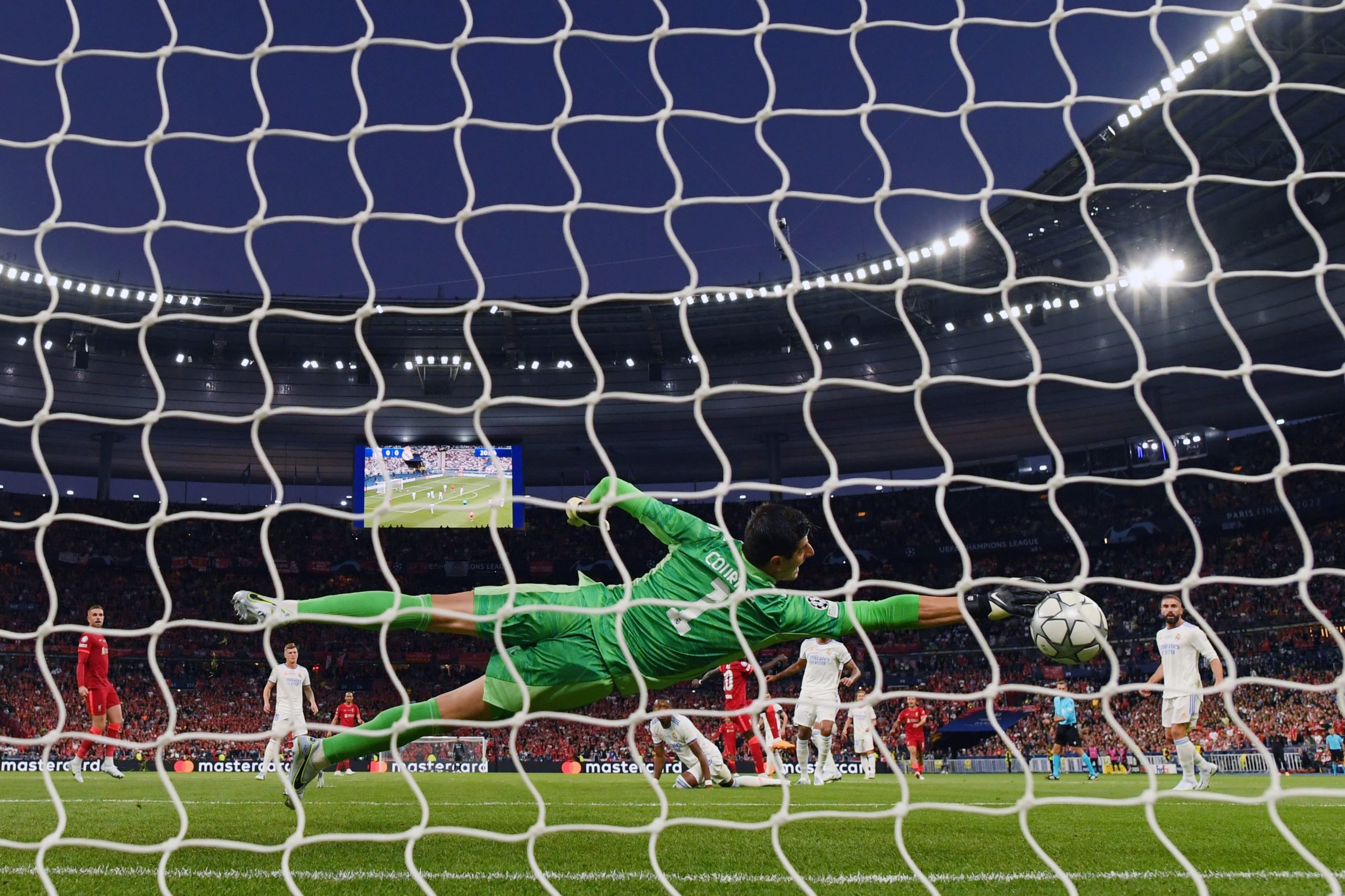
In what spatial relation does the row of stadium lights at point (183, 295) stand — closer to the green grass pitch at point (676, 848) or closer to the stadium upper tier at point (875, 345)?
the stadium upper tier at point (875, 345)

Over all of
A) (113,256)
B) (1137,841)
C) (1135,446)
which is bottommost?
(1137,841)

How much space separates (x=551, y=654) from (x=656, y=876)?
104cm

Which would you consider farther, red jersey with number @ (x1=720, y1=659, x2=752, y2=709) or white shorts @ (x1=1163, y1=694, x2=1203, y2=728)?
red jersey with number @ (x1=720, y1=659, x2=752, y2=709)

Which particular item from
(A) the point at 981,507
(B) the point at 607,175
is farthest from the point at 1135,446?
(B) the point at 607,175

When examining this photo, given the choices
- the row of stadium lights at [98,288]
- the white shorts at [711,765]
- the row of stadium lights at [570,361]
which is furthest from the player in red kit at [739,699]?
the row of stadium lights at [98,288]

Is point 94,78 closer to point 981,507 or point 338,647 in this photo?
point 338,647

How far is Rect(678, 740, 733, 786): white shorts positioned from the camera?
9922 millimetres

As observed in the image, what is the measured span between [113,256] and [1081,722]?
4101cm

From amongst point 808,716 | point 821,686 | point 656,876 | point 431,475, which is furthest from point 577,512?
point 431,475

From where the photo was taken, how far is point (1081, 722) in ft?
85.6

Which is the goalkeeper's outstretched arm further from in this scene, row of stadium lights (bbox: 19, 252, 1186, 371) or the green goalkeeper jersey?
row of stadium lights (bbox: 19, 252, 1186, 371)

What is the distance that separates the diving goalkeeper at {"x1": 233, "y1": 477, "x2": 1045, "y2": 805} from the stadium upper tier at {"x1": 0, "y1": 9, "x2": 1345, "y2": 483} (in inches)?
538

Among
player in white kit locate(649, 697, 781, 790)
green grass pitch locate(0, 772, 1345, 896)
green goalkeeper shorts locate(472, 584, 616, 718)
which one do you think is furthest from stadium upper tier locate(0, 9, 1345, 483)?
green goalkeeper shorts locate(472, 584, 616, 718)

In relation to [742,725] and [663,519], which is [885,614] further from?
[742,725]
